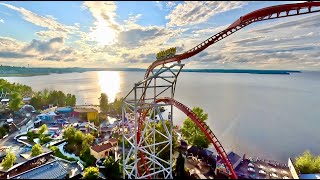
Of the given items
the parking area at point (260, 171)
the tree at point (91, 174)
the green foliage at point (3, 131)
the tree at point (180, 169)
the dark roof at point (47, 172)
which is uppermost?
the green foliage at point (3, 131)

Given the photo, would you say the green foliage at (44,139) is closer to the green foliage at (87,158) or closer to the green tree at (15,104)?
the green foliage at (87,158)

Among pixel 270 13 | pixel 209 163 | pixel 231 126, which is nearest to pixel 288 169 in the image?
pixel 209 163

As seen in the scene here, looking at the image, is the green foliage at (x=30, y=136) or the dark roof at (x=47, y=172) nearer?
the dark roof at (x=47, y=172)

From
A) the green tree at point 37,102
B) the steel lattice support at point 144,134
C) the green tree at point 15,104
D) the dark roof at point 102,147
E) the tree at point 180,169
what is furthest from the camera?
the green tree at point 37,102

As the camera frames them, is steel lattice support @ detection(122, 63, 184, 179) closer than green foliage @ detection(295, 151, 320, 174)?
Yes

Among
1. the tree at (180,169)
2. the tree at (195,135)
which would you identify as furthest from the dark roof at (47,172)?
the tree at (195,135)

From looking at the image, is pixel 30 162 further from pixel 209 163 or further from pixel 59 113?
pixel 59 113

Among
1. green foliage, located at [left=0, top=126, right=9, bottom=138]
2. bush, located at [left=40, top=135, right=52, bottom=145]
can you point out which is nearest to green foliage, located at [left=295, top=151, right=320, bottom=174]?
bush, located at [left=40, top=135, right=52, bottom=145]

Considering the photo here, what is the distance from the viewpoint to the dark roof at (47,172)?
14.7m

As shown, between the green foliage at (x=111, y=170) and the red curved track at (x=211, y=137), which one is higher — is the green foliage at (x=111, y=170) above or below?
below

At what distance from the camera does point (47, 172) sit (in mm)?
15281

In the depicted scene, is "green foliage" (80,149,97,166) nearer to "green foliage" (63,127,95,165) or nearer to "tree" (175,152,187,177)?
"green foliage" (63,127,95,165)

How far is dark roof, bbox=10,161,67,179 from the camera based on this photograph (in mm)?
14711

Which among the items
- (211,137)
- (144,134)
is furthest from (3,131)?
(211,137)
